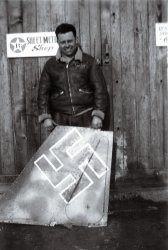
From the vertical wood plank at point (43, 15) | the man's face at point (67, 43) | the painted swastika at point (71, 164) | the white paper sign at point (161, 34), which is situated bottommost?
the painted swastika at point (71, 164)

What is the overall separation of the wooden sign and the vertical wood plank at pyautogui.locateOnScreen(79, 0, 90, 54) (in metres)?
1.00

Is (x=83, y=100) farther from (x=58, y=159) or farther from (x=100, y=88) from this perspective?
(x=58, y=159)

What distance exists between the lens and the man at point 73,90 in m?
3.63

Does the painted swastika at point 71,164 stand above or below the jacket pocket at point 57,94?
below

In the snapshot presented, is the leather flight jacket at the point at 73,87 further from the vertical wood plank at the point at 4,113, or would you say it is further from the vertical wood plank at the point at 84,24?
the vertical wood plank at the point at 4,113

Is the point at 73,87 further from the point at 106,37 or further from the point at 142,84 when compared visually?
the point at 142,84

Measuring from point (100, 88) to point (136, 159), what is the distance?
1.05 m

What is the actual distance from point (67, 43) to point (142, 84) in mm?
1072

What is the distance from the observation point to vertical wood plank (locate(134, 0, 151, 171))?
408 cm

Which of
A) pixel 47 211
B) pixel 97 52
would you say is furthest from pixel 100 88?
pixel 47 211

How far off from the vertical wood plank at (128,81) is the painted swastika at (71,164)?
0.78 meters

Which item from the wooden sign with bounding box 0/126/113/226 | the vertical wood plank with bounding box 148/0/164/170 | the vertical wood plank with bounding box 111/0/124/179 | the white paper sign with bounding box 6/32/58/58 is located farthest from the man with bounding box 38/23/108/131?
the vertical wood plank with bounding box 148/0/164/170

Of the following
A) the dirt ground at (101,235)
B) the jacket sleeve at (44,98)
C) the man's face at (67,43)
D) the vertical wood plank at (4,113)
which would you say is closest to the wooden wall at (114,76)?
the vertical wood plank at (4,113)

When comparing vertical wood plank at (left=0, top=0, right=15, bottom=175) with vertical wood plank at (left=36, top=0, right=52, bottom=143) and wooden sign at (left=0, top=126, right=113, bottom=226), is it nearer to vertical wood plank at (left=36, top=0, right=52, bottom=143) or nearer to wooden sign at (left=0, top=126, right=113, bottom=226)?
vertical wood plank at (left=36, top=0, right=52, bottom=143)
